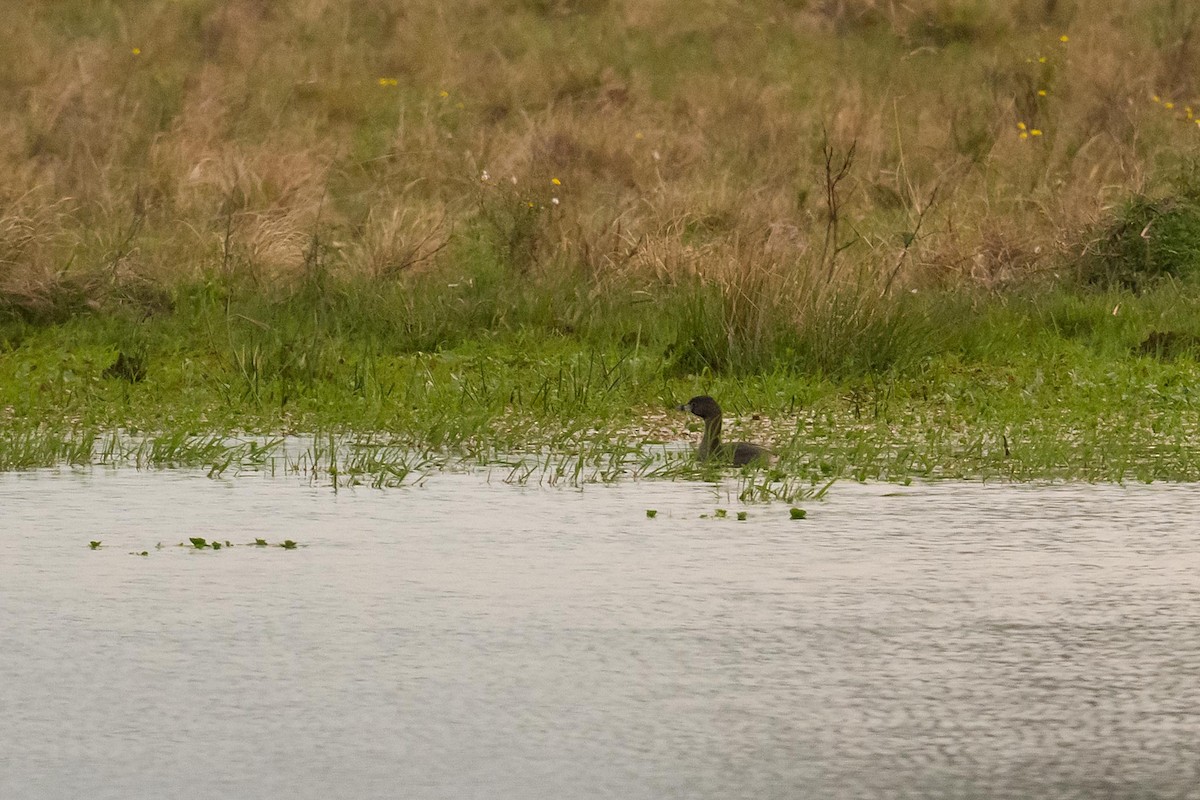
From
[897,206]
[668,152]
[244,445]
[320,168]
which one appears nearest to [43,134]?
[320,168]

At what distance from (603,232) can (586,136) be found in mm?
5221

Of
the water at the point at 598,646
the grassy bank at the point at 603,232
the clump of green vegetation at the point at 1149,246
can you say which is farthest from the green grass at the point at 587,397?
the clump of green vegetation at the point at 1149,246

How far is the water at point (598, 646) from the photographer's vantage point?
5355 millimetres

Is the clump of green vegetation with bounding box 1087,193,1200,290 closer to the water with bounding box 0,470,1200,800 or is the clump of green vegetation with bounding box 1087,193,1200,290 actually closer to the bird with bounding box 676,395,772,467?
the bird with bounding box 676,395,772,467

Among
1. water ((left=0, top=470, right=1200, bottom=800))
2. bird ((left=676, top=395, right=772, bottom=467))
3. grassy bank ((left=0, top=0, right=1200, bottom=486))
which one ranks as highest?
grassy bank ((left=0, top=0, right=1200, bottom=486))

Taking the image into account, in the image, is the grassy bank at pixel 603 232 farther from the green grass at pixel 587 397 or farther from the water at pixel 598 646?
the water at pixel 598 646

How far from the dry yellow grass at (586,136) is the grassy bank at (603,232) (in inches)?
2.6

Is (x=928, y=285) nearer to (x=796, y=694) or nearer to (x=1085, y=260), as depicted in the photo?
(x=1085, y=260)

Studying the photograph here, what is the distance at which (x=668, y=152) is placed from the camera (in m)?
23.3

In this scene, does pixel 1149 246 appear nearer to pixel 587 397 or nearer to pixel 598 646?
pixel 587 397

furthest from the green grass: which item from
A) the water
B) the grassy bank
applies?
the water

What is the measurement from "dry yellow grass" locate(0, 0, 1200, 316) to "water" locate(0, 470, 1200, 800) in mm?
5218

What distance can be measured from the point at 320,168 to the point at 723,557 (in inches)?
539

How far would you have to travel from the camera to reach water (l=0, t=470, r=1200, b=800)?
5.36 m
